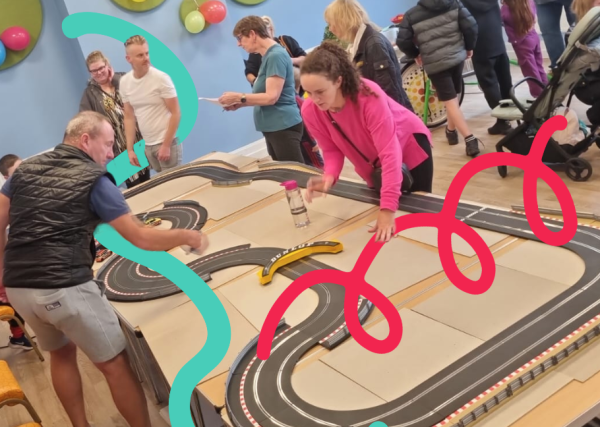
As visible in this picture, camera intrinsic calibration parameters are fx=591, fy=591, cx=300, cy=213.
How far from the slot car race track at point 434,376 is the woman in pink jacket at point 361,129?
41cm

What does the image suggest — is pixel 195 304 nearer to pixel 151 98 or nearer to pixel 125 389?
pixel 125 389

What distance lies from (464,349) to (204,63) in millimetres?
5069

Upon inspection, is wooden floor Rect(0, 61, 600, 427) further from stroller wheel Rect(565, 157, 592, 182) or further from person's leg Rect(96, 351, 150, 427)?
person's leg Rect(96, 351, 150, 427)

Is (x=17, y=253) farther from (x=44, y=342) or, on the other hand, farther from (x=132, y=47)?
(x=132, y=47)

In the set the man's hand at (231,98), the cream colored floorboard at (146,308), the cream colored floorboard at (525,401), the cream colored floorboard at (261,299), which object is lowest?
the cream colored floorboard at (146,308)

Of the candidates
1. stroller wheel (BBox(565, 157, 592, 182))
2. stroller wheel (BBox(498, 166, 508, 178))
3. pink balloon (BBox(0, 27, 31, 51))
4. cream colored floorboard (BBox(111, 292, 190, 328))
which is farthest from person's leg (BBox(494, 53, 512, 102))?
pink balloon (BBox(0, 27, 31, 51))

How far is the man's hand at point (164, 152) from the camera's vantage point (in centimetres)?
399

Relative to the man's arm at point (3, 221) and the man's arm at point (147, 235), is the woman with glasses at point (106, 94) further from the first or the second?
the man's arm at point (147, 235)

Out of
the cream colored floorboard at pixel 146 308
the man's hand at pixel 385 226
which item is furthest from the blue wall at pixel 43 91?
the man's hand at pixel 385 226

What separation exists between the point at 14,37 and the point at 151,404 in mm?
3858

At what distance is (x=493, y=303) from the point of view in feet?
5.62

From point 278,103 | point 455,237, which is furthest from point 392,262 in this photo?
point 278,103

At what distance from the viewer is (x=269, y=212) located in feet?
9.71

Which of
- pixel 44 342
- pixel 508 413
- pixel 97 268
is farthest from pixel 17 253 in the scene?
pixel 508 413
